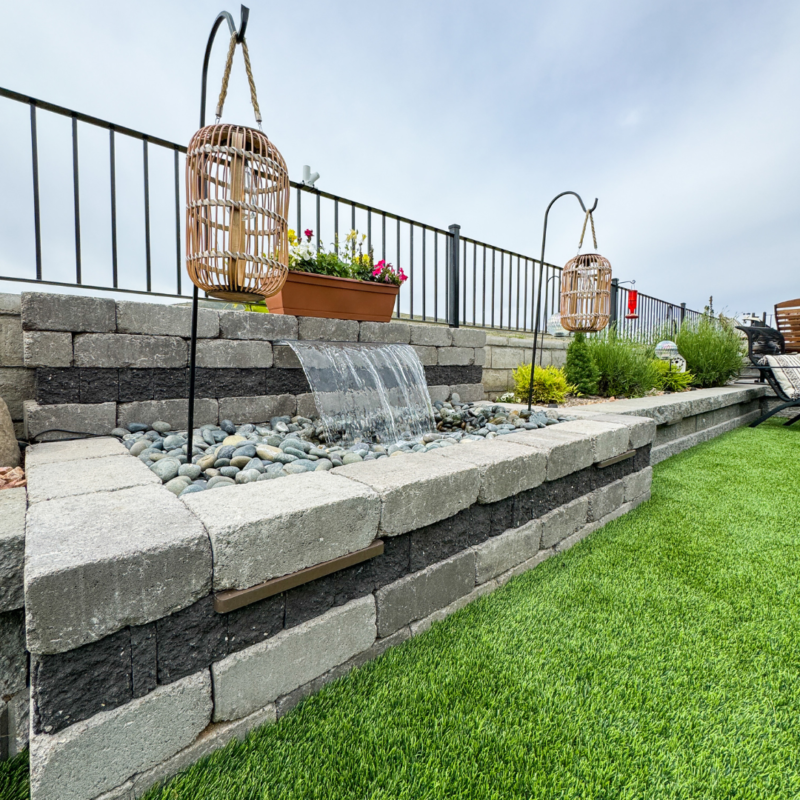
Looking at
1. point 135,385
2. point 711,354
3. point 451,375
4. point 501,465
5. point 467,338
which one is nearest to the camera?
point 501,465

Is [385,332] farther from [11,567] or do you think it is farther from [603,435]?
[11,567]

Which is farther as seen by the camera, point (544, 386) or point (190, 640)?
point (544, 386)

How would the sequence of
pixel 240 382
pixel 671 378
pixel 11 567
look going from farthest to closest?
pixel 671 378 < pixel 240 382 < pixel 11 567

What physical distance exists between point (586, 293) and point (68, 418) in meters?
3.73

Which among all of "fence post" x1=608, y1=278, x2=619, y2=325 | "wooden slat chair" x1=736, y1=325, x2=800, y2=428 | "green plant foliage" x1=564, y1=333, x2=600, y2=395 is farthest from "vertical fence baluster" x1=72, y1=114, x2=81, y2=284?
"fence post" x1=608, y1=278, x2=619, y2=325

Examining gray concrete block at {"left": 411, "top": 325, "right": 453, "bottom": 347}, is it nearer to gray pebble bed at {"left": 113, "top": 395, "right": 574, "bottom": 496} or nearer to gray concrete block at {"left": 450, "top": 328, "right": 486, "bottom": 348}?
gray concrete block at {"left": 450, "top": 328, "right": 486, "bottom": 348}

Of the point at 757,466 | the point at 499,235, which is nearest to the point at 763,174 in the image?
the point at 499,235

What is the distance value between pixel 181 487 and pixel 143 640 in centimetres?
61

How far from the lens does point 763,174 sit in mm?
7047

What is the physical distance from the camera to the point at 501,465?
1.71 metres

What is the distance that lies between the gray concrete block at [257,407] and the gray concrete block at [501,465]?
4.49ft

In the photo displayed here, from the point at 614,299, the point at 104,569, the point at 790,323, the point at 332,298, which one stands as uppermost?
the point at 614,299

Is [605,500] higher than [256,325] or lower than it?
lower

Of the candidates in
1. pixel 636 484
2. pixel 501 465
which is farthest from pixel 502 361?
pixel 501 465
